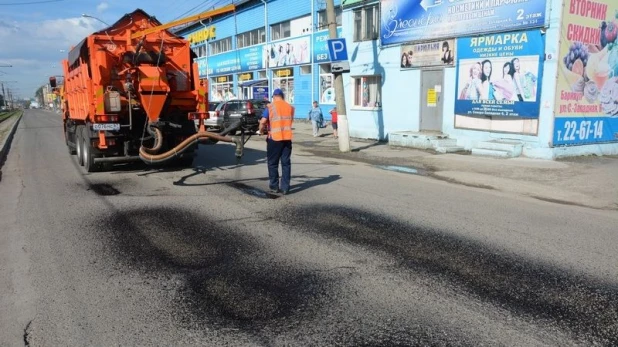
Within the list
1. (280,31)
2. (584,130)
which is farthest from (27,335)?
(280,31)

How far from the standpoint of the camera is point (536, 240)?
581cm

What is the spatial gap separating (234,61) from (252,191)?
97.7 feet

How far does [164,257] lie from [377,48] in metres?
14.8

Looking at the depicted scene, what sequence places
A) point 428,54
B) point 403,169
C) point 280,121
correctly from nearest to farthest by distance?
1. point 280,121
2. point 403,169
3. point 428,54

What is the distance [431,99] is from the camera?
16.2m

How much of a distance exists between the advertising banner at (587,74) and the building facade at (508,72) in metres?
0.03

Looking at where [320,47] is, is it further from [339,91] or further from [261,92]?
[339,91]

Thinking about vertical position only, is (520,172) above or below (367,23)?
below

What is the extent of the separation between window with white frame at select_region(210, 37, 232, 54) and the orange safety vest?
31.8 metres

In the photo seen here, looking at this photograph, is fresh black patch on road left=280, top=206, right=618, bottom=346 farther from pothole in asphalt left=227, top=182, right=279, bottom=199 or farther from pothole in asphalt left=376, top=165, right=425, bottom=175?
pothole in asphalt left=376, top=165, right=425, bottom=175

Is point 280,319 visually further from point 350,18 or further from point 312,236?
point 350,18

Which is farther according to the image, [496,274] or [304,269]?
[304,269]

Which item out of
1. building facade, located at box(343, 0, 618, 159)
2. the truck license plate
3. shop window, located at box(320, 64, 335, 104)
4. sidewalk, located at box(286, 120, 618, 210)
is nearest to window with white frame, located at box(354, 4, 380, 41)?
building facade, located at box(343, 0, 618, 159)

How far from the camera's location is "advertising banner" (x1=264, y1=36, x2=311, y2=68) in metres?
27.6
